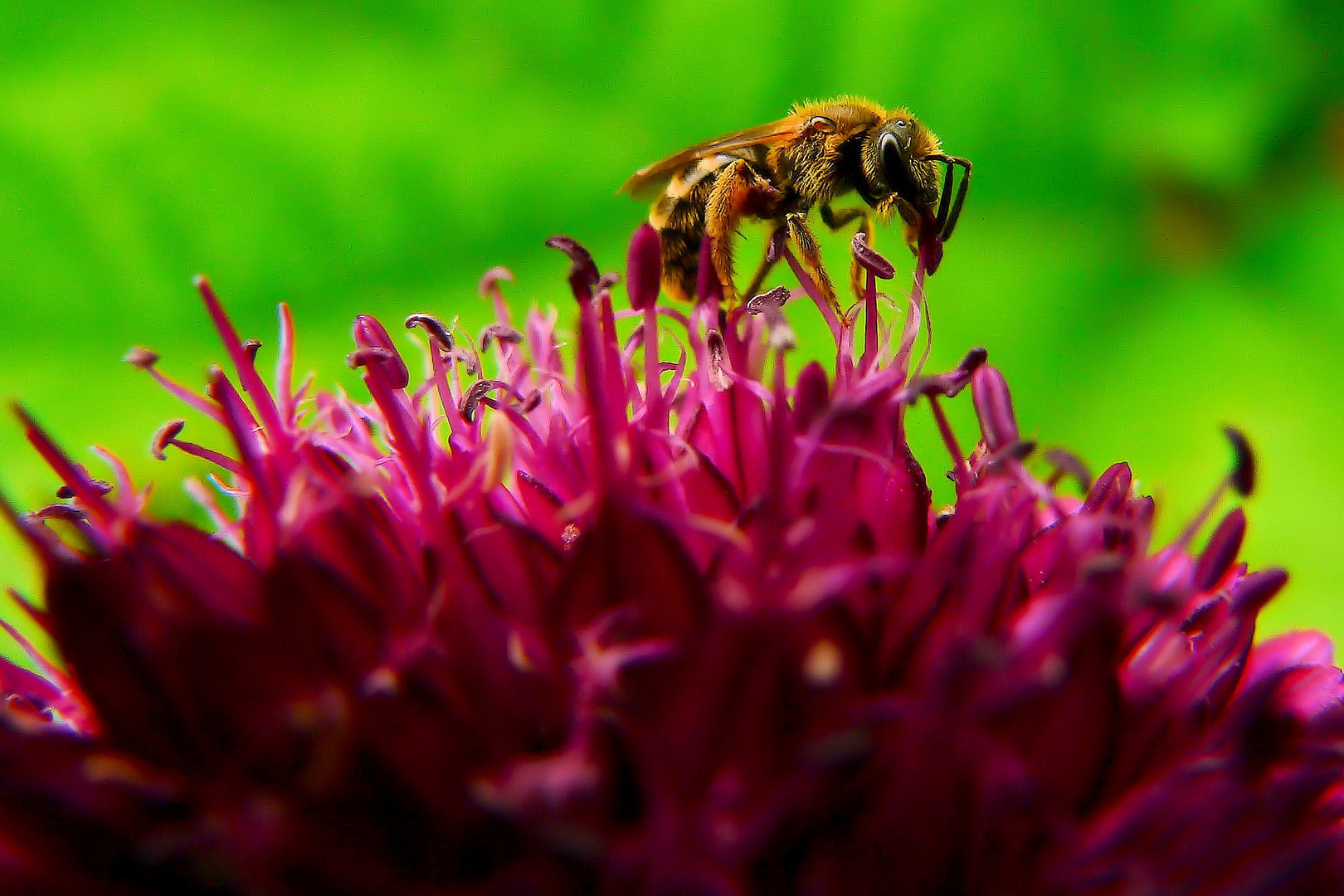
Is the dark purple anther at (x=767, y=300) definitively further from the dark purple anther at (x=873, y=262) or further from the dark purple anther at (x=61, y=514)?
the dark purple anther at (x=61, y=514)

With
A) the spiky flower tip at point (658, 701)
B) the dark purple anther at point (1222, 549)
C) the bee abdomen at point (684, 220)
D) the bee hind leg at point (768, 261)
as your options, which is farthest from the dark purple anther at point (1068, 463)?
the bee abdomen at point (684, 220)

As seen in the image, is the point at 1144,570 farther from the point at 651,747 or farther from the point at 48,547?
the point at 48,547

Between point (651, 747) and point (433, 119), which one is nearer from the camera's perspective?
point (651, 747)

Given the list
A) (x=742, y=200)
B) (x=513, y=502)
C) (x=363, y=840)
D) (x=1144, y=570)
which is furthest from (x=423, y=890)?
(x=742, y=200)

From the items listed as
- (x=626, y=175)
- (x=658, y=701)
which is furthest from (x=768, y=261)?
(x=626, y=175)

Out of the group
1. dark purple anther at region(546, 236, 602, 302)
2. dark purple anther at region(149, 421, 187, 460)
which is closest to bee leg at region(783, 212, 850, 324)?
dark purple anther at region(546, 236, 602, 302)

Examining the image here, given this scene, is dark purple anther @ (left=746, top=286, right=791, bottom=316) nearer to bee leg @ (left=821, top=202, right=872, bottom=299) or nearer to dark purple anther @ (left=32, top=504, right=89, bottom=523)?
bee leg @ (left=821, top=202, right=872, bottom=299)
